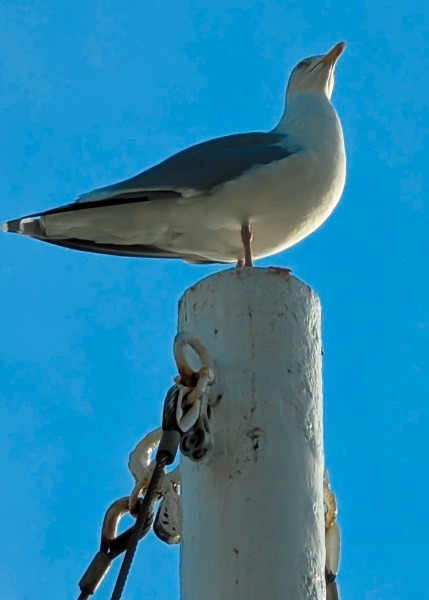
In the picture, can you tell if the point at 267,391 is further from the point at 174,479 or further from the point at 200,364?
the point at 174,479

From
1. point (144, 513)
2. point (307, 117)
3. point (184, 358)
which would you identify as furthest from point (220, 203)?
point (144, 513)

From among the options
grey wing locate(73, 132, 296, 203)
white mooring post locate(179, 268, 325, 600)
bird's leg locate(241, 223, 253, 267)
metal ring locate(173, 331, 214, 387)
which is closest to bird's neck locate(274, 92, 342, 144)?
grey wing locate(73, 132, 296, 203)

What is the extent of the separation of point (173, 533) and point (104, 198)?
225cm

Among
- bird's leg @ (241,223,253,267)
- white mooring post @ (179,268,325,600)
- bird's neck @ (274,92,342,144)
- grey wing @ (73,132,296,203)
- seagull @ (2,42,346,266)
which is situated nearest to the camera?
white mooring post @ (179,268,325,600)

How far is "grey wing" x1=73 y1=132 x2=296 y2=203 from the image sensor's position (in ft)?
15.3

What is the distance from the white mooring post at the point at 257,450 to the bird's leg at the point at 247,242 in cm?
122

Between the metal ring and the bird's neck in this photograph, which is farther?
the bird's neck

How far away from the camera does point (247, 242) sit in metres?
4.13

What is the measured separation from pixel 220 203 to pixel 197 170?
1.27ft

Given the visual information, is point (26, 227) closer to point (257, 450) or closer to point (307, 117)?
point (307, 117)

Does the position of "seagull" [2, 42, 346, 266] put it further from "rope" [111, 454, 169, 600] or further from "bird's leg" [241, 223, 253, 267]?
"rope" [111, 454, 169, 600]

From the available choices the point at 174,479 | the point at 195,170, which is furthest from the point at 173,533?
the point at 195,170

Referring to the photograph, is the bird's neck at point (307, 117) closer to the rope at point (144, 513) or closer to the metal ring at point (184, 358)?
the metal ring at point (184, 358)

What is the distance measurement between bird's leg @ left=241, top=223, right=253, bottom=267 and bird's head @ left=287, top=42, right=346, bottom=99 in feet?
6.07
